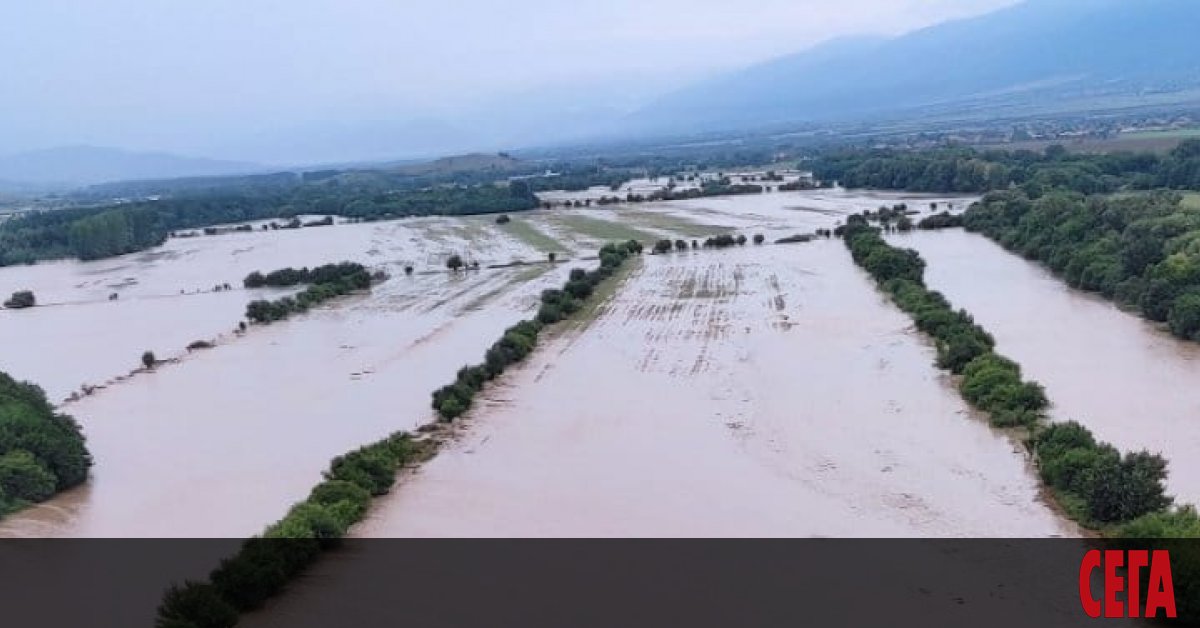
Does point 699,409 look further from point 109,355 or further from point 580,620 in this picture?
point 109,355

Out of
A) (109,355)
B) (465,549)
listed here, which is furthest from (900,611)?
(109,355)

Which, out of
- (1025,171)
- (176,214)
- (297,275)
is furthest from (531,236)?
(176,214)

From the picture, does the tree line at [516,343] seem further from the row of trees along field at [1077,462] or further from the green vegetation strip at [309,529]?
the row of trees along field at [1077,462]

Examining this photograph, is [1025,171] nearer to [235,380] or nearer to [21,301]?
[235,380]

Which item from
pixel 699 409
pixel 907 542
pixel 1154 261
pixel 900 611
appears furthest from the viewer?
pixel 1154 261

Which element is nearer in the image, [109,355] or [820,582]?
[820,582]

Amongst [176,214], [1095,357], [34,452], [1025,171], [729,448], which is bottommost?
[1095,357]

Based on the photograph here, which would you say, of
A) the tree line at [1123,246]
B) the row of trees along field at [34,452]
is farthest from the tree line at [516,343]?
the tree line at [1123,246]
